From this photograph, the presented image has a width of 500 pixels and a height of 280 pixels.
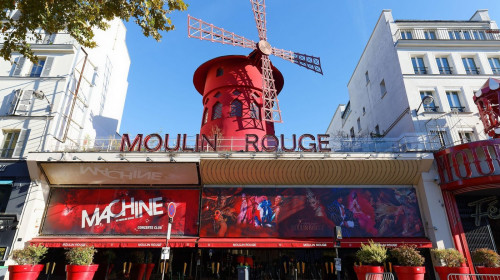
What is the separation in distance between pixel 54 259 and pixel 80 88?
8.28 meters

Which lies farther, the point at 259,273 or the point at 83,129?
the point at 83,129

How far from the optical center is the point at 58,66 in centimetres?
1481

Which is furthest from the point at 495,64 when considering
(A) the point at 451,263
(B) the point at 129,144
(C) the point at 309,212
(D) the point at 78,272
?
(D) the point at 78,272

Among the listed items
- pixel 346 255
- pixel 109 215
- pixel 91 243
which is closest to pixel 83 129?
pixel 109 215

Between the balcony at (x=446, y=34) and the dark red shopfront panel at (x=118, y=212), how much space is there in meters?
14.6

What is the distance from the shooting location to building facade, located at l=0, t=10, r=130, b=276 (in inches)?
494

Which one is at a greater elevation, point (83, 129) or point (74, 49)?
point (74, 49)

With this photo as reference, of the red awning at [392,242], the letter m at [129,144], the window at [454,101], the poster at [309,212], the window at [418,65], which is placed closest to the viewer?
the red awning at [392,242]

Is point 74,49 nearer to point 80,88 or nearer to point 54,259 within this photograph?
point 80,88

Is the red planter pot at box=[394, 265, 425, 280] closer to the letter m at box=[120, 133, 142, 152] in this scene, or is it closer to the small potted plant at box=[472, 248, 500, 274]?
the small potted plant at box=[472, 248, 500, 274]

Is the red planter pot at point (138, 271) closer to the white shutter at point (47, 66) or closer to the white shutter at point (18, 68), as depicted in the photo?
the white shutter at point (47, 66)

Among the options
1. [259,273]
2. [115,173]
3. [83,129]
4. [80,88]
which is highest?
[80,88]

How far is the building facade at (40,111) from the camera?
1254 cm

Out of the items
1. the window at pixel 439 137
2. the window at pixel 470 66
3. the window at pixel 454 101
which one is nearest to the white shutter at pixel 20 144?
the window at pixel 439 137
